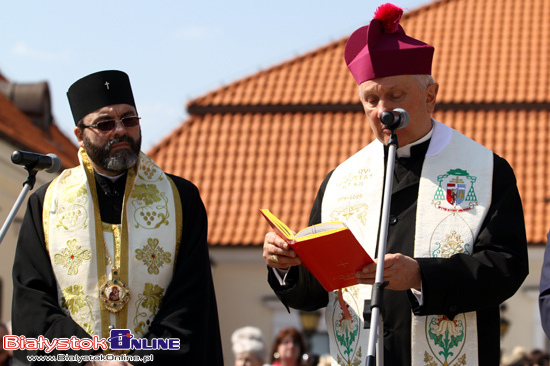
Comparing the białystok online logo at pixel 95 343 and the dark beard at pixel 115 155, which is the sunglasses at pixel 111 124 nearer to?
the dark beard at pixel 115 155

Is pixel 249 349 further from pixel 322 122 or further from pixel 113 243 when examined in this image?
pixel 322 122

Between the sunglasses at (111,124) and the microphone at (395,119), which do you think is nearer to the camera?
the microphone at (395,119)

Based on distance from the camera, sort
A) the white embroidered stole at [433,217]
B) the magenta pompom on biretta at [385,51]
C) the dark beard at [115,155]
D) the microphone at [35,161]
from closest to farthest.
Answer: the white embroidered stole at [433,217] < the magenta pompom on biretta at [385,51] < the microphone at [35,161] < the dark beard at [115,155]

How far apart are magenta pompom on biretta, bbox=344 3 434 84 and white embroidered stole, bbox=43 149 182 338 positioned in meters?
1.37

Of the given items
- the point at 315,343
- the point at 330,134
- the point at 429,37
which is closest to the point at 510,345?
the point at 315,343

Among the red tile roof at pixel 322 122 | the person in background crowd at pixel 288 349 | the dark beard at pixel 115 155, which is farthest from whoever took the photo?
the red tile roof at pixel 322 122

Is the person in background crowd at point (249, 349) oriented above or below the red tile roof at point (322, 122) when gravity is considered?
below

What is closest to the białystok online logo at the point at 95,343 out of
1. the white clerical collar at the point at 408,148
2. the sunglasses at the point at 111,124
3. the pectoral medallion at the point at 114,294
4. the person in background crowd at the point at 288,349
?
the pectoral medallion at the point at 114,294

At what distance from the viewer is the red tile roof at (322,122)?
17.5m

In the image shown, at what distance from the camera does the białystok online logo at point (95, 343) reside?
4.96 metres

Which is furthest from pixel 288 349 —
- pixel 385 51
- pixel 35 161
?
pixel 385 51

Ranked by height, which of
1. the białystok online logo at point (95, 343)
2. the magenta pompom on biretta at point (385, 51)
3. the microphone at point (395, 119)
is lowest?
the białystok online logo at point (95, 343)

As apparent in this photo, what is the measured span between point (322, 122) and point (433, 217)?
1376 cm

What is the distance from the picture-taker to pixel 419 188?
5.06 metres
